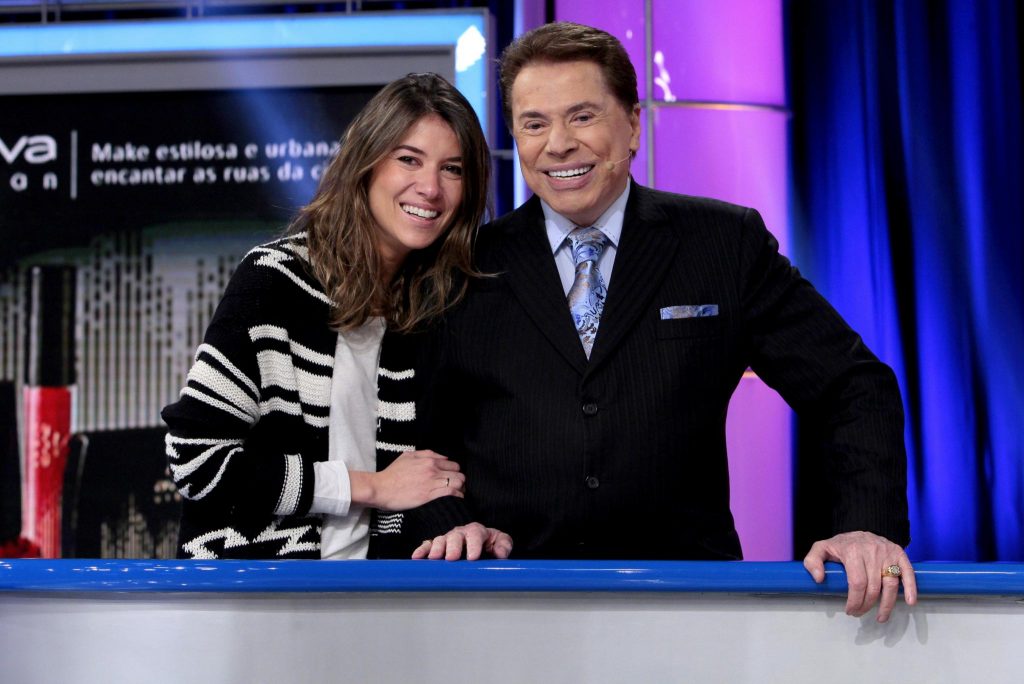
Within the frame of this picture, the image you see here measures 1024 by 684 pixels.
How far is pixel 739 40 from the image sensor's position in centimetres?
329

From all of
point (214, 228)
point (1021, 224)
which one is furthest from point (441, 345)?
point (1021, 224)

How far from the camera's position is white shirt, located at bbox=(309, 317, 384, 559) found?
196 centimetres

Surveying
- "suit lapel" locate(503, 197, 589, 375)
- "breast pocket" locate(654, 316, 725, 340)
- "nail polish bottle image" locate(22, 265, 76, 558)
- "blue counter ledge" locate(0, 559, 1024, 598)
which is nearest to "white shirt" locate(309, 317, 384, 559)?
"suit lapel" locate(503, 197, 589, 375)

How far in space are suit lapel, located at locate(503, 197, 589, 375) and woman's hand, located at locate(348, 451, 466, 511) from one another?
0.30m

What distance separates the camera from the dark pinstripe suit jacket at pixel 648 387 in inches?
67.2

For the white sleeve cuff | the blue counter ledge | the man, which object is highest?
the man

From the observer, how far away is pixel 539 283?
183cm

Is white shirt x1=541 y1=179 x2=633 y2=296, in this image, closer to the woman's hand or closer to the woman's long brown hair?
the woman's long brown hair

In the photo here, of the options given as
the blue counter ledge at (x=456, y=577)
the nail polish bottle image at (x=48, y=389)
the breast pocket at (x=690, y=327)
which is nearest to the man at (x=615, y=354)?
the breast pocket at (x=690, y=327)

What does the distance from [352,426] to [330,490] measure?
15cm

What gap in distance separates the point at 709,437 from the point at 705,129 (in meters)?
1.66

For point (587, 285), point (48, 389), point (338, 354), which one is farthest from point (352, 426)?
point (48, 389)

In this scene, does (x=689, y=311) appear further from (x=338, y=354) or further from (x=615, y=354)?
(x=338, y=354)

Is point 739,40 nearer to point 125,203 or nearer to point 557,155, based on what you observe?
point 557,155
